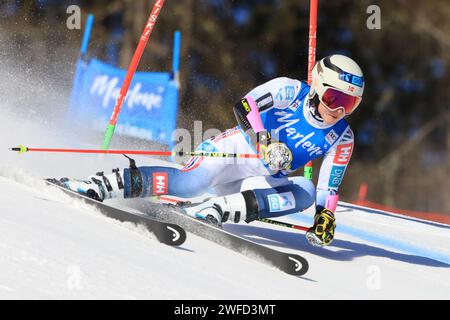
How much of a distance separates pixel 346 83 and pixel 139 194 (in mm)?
1349

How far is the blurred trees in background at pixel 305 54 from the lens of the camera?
16016 millimetres

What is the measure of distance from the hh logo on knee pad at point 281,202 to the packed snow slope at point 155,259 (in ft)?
1.02

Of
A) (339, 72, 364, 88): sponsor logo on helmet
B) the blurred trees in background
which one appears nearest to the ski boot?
(339, 72, 364, 88): sponsor logo on helmet

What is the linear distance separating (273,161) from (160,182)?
2.25ft

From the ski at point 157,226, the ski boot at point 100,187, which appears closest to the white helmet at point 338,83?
the ski at point 157,226

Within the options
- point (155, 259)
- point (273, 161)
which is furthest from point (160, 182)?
point (155, 259)

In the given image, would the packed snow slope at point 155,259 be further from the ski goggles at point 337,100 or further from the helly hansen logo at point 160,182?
the ski goggles at point 337,100

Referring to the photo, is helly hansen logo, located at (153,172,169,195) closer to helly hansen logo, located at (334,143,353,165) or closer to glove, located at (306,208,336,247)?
glove, located at (306,208,336,247)

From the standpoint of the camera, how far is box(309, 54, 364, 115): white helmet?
513 cm
